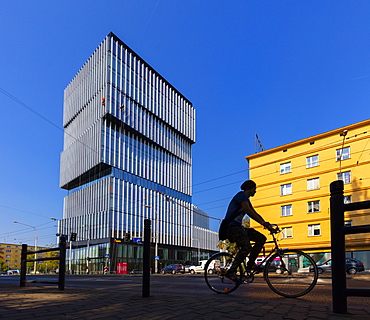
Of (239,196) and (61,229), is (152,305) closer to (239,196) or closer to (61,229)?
(239,196)

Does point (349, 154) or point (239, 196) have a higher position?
point (349, 154)

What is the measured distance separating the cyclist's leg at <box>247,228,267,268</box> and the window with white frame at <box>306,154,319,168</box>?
126ft

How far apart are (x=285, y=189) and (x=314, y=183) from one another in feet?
12.2

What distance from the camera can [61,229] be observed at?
3027 inches

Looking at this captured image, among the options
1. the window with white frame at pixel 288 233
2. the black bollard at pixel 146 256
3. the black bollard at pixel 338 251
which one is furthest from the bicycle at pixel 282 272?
the window with white frame at pixel 288 233

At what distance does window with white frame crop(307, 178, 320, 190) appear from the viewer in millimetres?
40656

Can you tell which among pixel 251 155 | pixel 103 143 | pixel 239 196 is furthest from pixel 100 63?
pixel 239 196

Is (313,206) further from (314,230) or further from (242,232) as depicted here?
(242,232)

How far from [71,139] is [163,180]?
21.8 meters

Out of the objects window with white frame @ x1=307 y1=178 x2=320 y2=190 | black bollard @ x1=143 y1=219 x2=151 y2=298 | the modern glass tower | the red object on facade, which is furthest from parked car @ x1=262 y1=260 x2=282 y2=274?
the red object on facade

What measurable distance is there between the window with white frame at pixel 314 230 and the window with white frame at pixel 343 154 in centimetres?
779

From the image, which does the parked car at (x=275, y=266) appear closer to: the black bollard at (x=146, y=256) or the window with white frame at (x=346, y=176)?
the black bollard at (x=146, y=256)

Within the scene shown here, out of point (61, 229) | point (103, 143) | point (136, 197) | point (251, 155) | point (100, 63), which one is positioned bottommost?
point (61, 229)

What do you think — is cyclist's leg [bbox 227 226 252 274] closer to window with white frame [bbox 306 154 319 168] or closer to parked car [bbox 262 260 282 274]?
parked car [bbox 262 260 282 274]
